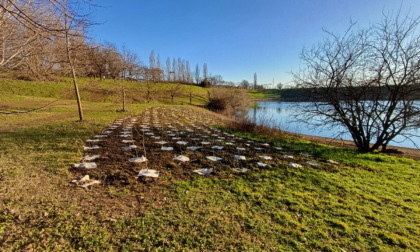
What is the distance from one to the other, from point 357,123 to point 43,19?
8.44 meters

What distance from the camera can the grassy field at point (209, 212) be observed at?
1687 millimetres

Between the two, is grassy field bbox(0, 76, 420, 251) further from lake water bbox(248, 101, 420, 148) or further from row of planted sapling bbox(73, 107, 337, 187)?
lake water bbox(248, 101, 420, 148)

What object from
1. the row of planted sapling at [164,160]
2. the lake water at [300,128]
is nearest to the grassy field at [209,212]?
the row of planted sapling at [164,160]

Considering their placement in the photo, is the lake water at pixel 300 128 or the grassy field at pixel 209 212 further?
the lake water at pixel 300 128

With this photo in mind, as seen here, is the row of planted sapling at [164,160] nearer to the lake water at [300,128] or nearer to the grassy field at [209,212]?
the grassy field at [209,212]

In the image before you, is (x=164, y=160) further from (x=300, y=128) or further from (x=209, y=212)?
(x=300, y=128)

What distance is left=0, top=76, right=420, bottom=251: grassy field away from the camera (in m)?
1.69

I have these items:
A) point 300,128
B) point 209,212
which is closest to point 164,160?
point 209,212

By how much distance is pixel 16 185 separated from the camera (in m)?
2.40

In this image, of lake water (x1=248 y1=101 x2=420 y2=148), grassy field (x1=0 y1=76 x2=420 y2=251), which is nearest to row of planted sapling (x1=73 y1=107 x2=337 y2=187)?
grassy field (x1=0 y1=76 x2=420 y2=251)

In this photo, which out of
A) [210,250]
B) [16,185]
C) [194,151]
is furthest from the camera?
[194,151]

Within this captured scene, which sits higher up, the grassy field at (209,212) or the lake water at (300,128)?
the lake water at (300,128)

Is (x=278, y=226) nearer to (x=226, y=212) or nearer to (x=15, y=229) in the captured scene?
(x=226, y=212)

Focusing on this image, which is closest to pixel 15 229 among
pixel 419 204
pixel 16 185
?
pixel 16 185
